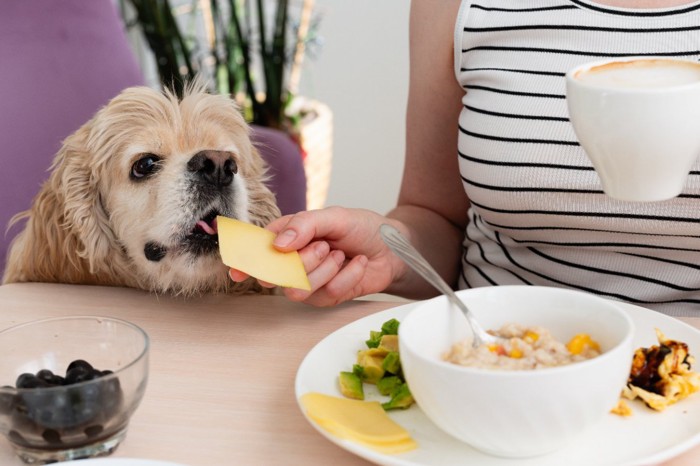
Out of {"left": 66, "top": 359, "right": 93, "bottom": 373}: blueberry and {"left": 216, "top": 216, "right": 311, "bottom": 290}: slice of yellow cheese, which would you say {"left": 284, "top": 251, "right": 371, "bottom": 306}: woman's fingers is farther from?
{"left": 66, "top": 359, "right": 93, "bottom": 373}: blueberry

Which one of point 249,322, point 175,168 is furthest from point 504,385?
point 175,168

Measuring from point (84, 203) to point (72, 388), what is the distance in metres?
0.58

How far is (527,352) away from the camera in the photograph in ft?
2.02

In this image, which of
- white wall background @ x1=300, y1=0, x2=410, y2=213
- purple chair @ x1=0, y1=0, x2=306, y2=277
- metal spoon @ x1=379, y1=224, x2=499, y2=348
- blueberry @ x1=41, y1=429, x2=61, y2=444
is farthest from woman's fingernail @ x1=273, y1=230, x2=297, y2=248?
white wall background @ x1=300, y1=0, x2=410, y2=213

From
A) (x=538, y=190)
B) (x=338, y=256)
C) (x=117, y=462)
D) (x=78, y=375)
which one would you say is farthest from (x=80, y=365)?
(x=538, y=190)

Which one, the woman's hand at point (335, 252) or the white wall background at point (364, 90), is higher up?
Result: the woman's hand at point (335, 252)

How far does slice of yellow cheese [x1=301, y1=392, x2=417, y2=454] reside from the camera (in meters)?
0.63

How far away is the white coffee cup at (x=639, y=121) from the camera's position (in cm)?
56

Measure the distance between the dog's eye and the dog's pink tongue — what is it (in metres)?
0.12

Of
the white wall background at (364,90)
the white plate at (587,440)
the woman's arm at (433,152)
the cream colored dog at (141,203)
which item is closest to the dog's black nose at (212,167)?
the cream colored dog at (141,203)

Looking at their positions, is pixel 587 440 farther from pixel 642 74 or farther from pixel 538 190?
pixel 538 190

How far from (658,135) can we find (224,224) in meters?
0.51

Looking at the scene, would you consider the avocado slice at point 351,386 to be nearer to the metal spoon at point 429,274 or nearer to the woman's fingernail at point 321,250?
the metal spoon at point 429,274

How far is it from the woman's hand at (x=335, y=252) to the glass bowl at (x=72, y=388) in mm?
175
